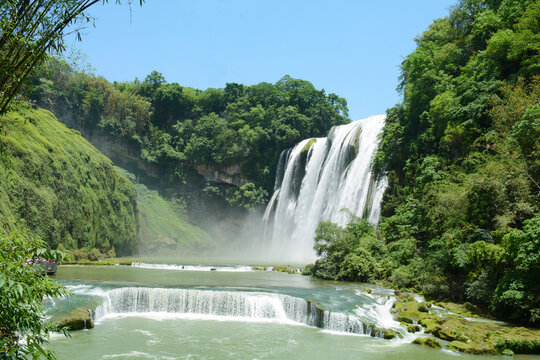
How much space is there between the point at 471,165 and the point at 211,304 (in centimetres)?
1442

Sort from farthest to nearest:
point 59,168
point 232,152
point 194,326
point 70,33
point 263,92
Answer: point 263,92 < point 232,152 < point 59,168 < point 194,326 < point 70,33

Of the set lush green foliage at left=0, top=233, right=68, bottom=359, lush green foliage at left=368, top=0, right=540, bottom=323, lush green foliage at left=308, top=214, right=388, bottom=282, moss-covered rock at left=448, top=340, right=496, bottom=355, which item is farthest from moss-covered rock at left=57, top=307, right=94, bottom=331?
lush green foliage at left=308, top=214, right=388, bottom=282

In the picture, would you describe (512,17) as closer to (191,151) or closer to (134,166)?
(191,151)

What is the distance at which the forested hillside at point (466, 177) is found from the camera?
1478 cm

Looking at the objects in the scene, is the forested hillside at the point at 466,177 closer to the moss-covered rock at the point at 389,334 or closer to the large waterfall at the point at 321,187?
the large waterfall at the point at 321,187

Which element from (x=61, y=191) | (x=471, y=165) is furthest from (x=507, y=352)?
(x=61, y=191)

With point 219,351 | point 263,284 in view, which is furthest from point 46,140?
point 219,351

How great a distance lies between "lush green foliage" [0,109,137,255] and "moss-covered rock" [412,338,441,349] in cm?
1801

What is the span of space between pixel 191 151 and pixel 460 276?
142 ft

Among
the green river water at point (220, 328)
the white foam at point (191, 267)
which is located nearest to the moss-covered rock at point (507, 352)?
the green river water at point (220, 328)

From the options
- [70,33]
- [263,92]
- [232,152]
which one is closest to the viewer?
[70,33]

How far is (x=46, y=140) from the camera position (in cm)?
3050

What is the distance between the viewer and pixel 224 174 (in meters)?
56.0

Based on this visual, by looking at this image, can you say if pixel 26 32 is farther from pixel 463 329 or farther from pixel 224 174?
pixel 224 174
